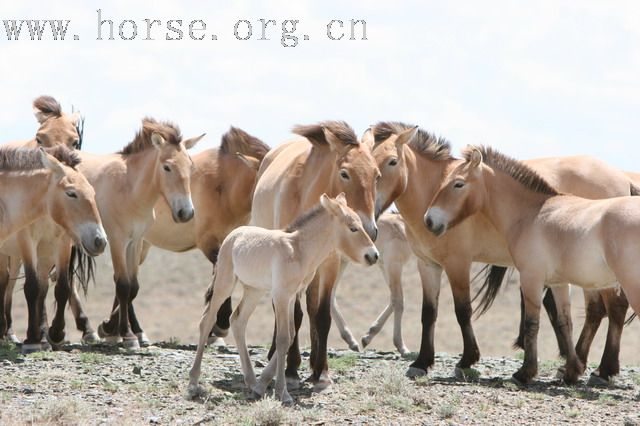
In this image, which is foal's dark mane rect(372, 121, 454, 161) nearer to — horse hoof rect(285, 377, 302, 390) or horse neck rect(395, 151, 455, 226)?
horse neck rect(395, 151, 455, 226)

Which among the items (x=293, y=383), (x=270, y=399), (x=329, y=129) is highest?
(x=329, y=129)

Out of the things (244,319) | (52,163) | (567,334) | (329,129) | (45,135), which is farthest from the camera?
(45,135)

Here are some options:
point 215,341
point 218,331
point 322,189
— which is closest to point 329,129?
point 322,189

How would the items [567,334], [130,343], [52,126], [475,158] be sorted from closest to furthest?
[567,334]
[475,158]
[130,343]
[52,126]

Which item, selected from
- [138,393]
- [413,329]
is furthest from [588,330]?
[413,329]

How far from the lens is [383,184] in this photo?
37.8ft

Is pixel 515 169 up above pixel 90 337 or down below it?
above

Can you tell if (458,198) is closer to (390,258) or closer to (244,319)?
(244,319)

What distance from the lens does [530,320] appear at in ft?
35.5

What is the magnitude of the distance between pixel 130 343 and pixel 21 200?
2.82 m

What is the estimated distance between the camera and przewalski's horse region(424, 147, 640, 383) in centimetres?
985

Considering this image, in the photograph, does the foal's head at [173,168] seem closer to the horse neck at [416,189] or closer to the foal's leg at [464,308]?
the horse neck at [416,189]

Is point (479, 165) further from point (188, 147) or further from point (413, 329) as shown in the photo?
point (413, 329)

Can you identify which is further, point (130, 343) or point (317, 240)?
point (130, 343)
